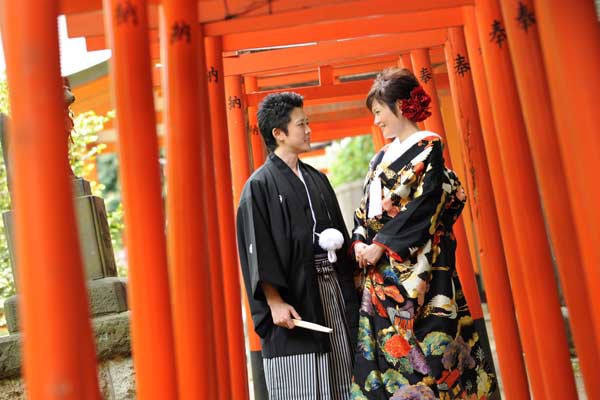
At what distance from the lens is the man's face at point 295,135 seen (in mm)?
4582

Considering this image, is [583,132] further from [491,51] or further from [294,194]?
[294,194]

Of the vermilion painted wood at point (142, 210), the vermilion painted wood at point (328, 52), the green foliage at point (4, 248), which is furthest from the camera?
the green foliage at point (4, 248)

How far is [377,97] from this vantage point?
4395 mm

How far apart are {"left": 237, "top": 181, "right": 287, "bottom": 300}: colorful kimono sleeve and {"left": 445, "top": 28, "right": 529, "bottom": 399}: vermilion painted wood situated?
5.56ft

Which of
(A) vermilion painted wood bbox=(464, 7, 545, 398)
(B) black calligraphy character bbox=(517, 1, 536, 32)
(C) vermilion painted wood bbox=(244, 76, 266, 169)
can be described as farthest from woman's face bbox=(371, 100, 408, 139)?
(C) vermilion painted wood bbox=(244, 76, 266, 169)

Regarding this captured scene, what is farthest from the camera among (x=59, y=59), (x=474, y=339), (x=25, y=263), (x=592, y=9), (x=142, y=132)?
(x=474, y=339)

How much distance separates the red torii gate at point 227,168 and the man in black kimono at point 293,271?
13.8 inches

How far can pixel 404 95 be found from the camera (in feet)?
14.2

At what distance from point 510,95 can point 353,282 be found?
4.93ft

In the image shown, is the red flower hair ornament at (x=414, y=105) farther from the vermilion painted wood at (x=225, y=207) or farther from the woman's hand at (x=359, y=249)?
the vermilion painted wood at (x=225, y=207)

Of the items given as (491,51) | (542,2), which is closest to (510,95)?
(491,51)

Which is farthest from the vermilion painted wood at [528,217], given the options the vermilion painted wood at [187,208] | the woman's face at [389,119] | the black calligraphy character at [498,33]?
the vermilion painted wood at [187,208]

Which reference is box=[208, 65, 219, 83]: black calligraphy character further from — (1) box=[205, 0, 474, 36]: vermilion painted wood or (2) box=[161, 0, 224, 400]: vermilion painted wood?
(2) box=[161, 0, 224, 400]: vermilion painted wood

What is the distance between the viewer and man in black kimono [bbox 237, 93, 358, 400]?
418 centimetres
